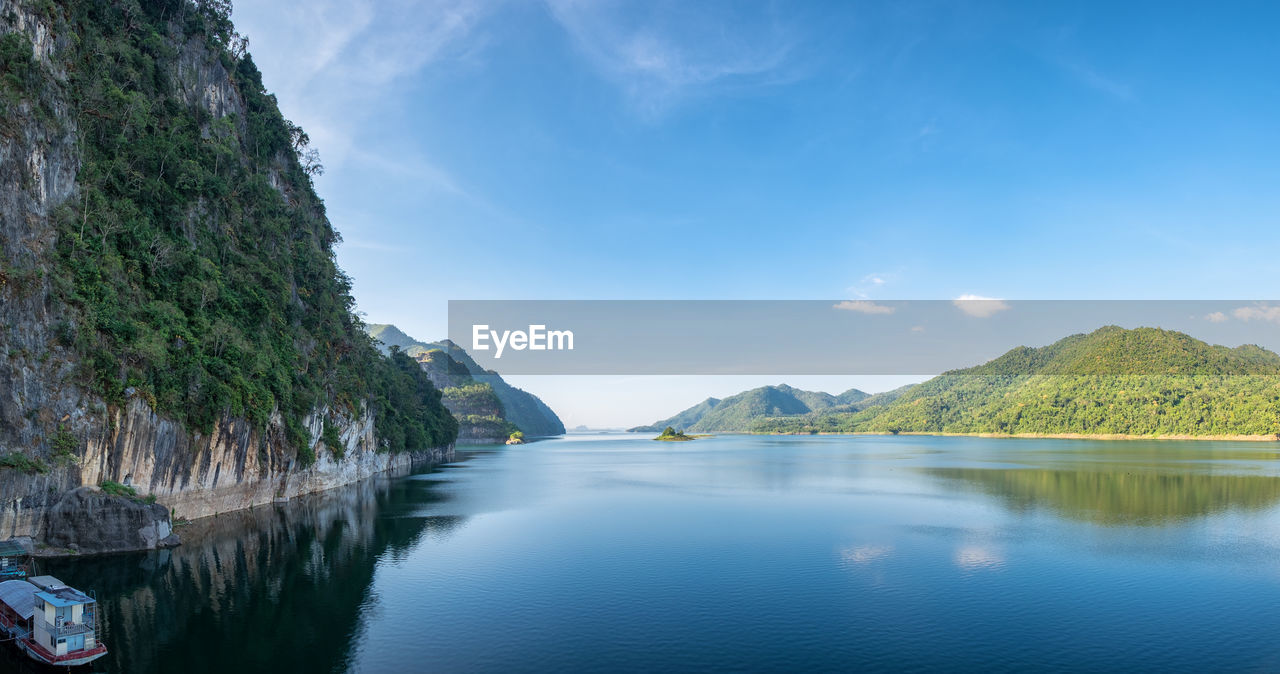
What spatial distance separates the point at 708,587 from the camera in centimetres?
2784

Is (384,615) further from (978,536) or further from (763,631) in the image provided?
(978,536)

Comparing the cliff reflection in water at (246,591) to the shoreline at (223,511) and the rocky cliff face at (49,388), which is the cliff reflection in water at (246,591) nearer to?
the shoreline at (223,511)

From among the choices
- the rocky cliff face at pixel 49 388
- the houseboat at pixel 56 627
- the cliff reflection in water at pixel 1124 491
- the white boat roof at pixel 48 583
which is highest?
the rocky cliff face at pixel 49 388

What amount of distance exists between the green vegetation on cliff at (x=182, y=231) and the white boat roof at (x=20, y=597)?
13.3 metres

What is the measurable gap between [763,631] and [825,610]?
3.64 m

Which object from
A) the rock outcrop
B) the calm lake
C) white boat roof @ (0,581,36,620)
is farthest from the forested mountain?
white boat roof @ (0,581,36,620)

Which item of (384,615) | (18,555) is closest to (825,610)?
(384,615)

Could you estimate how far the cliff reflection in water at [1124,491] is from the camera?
47375 mm

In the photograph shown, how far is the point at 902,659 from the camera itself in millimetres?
19672

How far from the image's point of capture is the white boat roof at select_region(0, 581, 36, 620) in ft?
64.2

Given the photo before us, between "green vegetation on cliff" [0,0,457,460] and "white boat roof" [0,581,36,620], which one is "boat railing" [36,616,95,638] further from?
"green vegetation on cliff" [0,0,457,460]

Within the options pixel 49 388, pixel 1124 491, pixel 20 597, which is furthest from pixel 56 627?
pixel 1124 491

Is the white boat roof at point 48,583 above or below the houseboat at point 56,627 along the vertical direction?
above

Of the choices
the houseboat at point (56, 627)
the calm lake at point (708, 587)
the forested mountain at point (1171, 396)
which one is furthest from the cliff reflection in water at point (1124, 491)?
the forested mountain at point (1171, 396)
